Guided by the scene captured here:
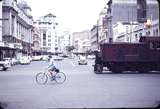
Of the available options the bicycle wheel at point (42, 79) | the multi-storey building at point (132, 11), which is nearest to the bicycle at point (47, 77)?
the bicycle wheel at point (42, 79)

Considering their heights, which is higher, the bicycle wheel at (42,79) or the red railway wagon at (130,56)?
the red railway wagon at (130,56)

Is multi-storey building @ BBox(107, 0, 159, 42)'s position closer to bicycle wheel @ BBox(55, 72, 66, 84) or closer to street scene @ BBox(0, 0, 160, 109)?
street scene @ BBox(0, 0, 160, 109)

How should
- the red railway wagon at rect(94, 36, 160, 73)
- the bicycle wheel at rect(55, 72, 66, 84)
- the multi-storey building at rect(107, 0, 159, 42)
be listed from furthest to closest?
the multi-storey building at rect(107, 0, 159, 42) < the red railway wagon at rect(94, 36, 160, 73) < the bicycle wheel at rect(55, 72, 66, 84)

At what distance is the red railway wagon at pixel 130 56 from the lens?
39.2 m

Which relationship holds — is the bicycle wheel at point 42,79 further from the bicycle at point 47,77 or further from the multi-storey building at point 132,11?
the multi-storey building at point 132,11

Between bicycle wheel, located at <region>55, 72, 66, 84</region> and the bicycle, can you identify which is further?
bicycle wheel, located at <region>55, 72, 66, 84</region>

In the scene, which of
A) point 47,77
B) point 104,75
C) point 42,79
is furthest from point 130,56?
point 42,79

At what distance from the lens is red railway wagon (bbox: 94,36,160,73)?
1544 inches

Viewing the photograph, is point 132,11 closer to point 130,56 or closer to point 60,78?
point 130,56

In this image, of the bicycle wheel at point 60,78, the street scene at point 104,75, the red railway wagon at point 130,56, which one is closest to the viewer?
the street scene at point 104,75

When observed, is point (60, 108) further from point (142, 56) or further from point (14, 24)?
point (14, 24)

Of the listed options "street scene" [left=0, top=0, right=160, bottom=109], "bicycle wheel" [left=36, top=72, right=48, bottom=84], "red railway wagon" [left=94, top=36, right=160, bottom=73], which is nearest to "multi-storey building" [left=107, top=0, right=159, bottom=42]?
"street scene" [left=0, top=0, right=160, bottom=109]

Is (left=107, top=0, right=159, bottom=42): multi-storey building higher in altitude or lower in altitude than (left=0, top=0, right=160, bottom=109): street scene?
higher

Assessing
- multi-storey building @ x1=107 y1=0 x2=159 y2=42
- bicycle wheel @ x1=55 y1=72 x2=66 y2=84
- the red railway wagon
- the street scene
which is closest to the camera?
the street scene
